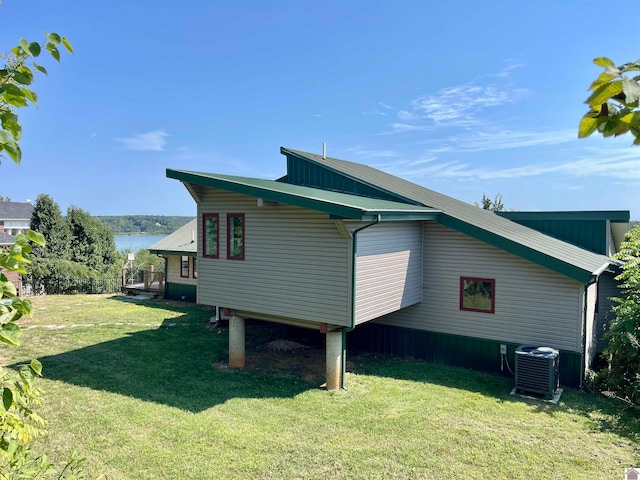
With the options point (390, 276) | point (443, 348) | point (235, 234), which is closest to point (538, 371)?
point (443, 348)

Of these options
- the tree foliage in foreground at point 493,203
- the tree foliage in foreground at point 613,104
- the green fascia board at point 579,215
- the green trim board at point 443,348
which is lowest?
the green trim board at point 443,348

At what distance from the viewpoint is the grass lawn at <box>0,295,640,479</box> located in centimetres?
604

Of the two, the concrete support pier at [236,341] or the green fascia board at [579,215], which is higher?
the green fascia board at [579,215]

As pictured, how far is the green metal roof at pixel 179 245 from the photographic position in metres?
19.2

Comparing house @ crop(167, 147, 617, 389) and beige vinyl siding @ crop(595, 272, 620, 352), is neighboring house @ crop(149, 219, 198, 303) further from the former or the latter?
beige vinyl siding @ crop(595, 272, 620, 352)

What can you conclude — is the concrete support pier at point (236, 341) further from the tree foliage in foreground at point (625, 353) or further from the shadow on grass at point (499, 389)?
the tree foliage in foreground at point (625, 353)

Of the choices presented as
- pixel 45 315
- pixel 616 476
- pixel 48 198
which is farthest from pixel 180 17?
pixel 48 198

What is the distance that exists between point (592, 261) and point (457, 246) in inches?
131

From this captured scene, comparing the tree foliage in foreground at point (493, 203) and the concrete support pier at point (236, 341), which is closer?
the concrete support pier at point (236, 341)

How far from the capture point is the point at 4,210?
164ft

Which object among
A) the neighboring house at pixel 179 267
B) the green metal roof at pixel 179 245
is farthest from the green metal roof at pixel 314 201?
the neighboring house at pixel 179 267

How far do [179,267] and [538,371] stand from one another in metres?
16.1

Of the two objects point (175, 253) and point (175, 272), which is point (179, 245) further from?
point (175, 272)

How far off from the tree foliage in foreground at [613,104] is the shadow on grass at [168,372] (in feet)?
26.7
